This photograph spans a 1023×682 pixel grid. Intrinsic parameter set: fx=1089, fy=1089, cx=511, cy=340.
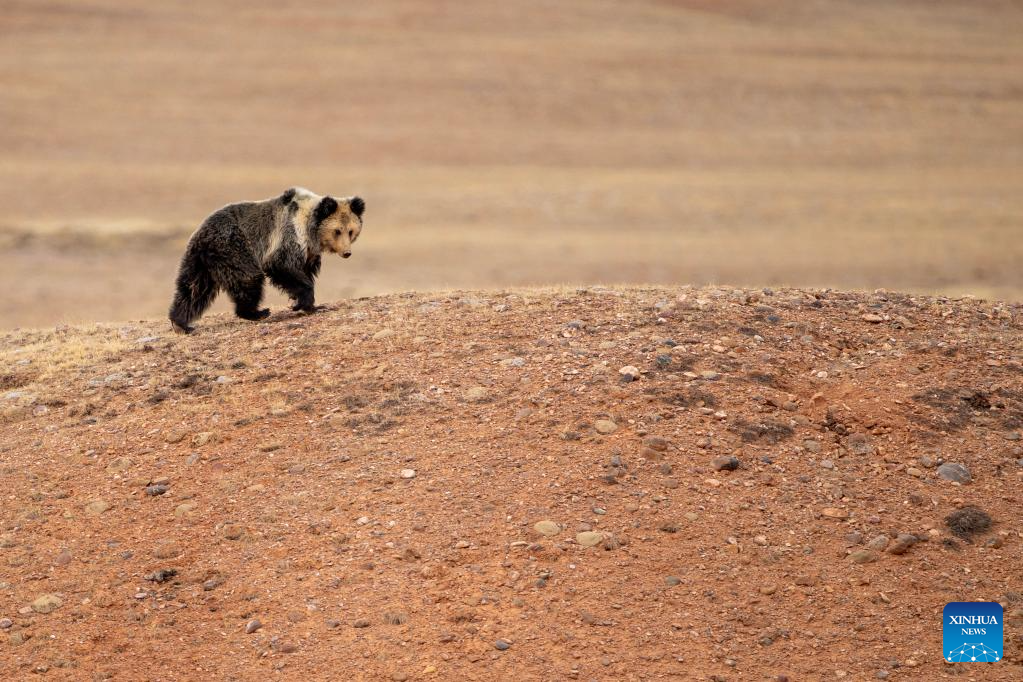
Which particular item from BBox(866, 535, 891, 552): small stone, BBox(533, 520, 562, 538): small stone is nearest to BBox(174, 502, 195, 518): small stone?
BBox(533, 520, 562, 538): small stone

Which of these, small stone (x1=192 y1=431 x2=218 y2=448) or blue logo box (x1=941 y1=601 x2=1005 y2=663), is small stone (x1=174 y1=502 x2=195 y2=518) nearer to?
small stone (x1=192 y1=431 x2=218 y2=448)

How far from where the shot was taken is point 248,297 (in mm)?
10477

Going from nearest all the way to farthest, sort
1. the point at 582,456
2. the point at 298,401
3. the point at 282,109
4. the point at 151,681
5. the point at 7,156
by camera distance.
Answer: the point at 151,681, the point at 582,456, the point at 298,401, the point at 7,156, the point at 282,109

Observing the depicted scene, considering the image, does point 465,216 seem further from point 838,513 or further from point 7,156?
point 838,513

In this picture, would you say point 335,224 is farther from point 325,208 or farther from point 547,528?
point 547,528

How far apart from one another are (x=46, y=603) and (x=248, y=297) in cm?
432

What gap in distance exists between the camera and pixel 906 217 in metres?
32.5

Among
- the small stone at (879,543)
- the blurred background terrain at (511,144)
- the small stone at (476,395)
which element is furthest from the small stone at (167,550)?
the blurred background terrain at (511,144)

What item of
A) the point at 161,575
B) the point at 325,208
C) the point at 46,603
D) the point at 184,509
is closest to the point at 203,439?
the point at 184,509

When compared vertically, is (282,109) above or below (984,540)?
above

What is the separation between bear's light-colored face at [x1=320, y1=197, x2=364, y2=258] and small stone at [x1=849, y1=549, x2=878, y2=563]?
5.40m

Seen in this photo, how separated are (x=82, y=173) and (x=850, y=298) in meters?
33.3

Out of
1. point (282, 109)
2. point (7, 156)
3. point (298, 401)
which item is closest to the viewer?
point (298, 401)

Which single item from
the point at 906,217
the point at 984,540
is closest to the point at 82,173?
the point at 906,217
